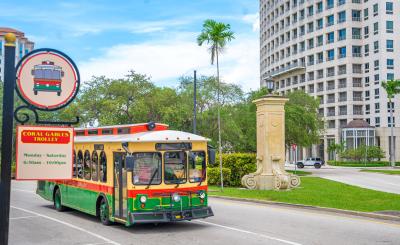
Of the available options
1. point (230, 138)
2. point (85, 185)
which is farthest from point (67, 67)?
point (230, 138)

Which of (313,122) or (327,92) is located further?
(327,92)

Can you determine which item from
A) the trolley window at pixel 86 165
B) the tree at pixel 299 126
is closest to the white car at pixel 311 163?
the tree at pixel 299 126

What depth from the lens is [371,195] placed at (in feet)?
78.2

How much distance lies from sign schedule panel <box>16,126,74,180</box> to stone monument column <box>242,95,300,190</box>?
78.0ft

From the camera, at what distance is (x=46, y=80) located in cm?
480

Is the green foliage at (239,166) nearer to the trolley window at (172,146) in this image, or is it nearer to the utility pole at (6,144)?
the trolley window at (172,146)

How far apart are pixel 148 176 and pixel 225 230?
2598 millimetres

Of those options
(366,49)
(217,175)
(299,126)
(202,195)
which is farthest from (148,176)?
(366,49)

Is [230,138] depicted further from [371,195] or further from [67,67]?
[67,67]

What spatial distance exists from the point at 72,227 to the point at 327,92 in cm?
8796

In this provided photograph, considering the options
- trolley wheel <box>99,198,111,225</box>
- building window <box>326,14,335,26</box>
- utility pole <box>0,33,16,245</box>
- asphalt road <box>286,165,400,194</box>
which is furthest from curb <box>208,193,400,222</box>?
building window <box>326,14,335,26</box>

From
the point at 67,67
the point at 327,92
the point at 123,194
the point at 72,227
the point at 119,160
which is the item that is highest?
the point at 327,92

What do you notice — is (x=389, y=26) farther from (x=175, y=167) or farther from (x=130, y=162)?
(x=130, y=162)

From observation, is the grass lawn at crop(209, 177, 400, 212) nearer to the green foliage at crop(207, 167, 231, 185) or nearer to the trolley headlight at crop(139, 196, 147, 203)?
the green foliage at crop(207, 167, 231, 185)
